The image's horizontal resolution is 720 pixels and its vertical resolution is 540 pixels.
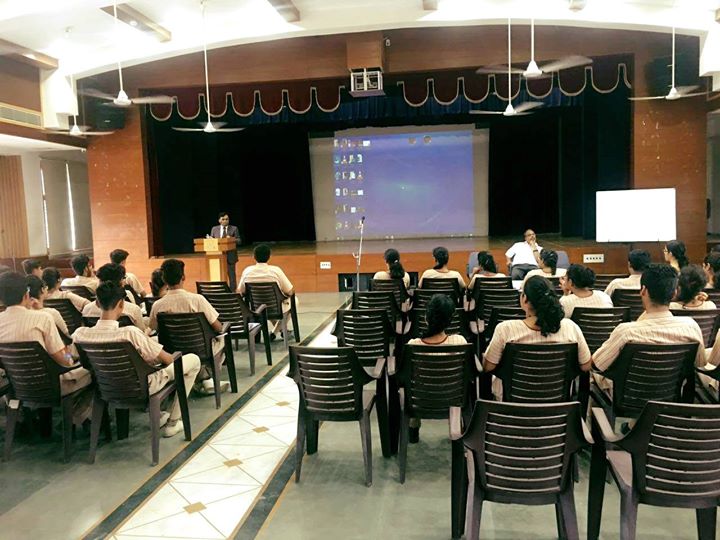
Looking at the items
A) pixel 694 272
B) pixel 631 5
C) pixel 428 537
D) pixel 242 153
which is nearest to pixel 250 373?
pixel 428 537

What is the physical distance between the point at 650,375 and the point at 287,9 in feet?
21.1

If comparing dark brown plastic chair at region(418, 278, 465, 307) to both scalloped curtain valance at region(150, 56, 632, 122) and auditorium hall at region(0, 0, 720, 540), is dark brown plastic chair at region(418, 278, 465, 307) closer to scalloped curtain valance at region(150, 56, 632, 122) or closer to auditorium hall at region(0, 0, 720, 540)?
auditorium hall at region(0, 0, 720, 540)

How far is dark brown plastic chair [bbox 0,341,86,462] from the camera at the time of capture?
3605 millimetres

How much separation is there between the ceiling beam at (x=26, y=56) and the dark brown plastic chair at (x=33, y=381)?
5.65 metres

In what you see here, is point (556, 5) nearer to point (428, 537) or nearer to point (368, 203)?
point (368, 203)

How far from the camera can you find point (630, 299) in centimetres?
487

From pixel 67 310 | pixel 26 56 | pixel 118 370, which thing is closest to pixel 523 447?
pixel 118 370

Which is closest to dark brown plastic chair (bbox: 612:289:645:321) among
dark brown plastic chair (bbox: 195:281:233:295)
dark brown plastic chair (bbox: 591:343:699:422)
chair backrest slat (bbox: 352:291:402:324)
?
dark brown plastic chair (bbox: 591:343:699:422)

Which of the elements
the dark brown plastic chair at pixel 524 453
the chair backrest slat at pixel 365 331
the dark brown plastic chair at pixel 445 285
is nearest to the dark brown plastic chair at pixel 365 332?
the chair backrest slat at pixel 365 331

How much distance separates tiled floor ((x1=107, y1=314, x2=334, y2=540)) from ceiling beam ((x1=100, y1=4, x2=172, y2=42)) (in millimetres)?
5216

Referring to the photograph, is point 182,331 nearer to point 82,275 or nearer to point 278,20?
point 82,275

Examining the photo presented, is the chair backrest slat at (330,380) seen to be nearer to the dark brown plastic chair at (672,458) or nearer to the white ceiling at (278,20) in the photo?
the dark brown plastic chair at (672,458)

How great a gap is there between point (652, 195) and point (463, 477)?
7325 mm

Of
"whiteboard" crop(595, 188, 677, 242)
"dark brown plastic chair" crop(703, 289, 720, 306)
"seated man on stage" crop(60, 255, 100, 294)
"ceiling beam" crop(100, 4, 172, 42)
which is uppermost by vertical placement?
"ceiling beam" crop(100, 4, 172, 42)
